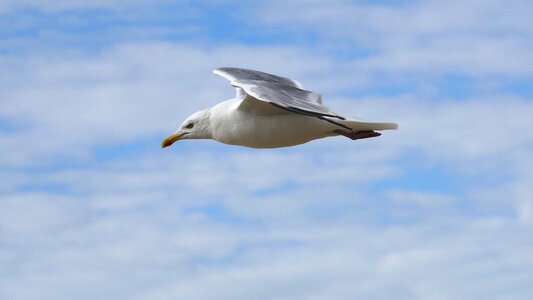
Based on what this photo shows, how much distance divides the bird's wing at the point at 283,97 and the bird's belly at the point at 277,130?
31cm

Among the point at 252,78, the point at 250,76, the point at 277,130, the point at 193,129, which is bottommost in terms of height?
the point at 277,130

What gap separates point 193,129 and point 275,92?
2752mm

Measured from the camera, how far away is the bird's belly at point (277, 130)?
18953mm

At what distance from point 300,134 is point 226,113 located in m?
1.31

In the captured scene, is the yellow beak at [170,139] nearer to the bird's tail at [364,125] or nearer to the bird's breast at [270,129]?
the bird's breast at [270,129]

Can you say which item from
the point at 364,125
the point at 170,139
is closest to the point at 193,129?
the point at 170,139

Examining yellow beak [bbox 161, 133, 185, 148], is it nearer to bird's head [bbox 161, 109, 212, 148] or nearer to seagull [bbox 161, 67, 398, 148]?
bird's head [bbox 161, 109, 212, 148]

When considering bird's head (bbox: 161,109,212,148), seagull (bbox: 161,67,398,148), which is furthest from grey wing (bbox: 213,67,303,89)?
bird's head (bbox: 161,109,212,148)

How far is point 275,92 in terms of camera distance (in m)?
18.2

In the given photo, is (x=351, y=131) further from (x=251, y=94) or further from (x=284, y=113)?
(x=251, y=94)

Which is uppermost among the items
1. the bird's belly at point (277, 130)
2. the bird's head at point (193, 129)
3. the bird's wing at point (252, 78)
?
the bird's wing at point (252, 78)

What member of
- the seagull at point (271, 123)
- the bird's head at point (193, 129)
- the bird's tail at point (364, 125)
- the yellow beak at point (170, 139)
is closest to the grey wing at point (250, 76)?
the seagull at point (271, 123)

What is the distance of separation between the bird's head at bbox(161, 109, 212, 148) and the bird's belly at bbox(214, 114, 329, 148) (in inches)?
38.9

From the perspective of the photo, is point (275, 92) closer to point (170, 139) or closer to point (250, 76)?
point (250, 76)
